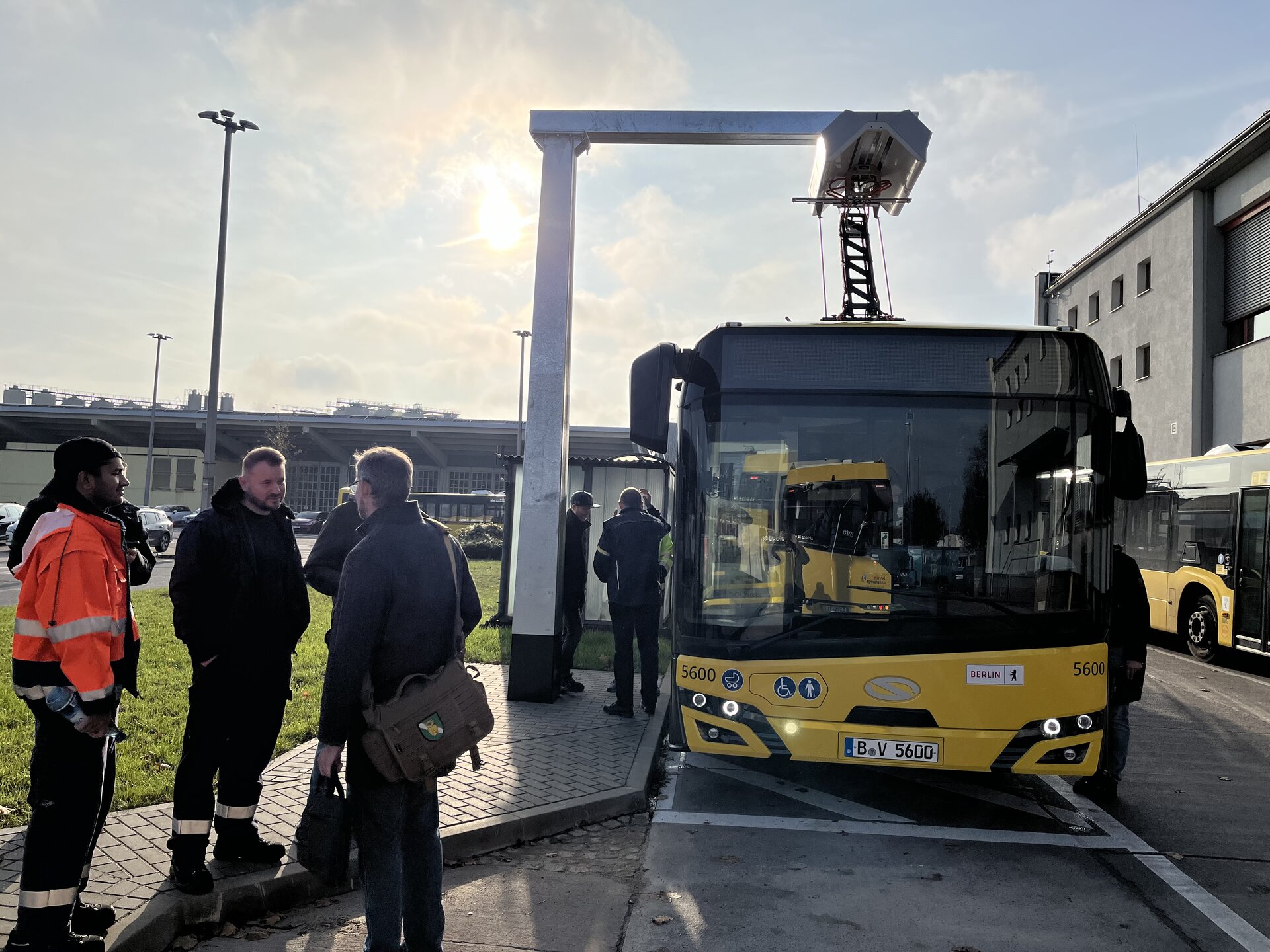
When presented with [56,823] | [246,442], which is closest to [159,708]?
[56,823]

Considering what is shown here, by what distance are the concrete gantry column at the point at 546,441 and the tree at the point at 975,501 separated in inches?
145

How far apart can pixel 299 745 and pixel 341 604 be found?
3.96 m

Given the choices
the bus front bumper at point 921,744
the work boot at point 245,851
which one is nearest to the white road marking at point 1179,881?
the bus front bumper at point 921,744

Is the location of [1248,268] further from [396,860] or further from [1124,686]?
[396,860]

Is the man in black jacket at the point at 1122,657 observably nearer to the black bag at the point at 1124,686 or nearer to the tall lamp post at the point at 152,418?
the black bag at the point at 1124,686

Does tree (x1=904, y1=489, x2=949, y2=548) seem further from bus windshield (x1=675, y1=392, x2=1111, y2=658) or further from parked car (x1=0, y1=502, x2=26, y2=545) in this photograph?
parked car (x1=0, y1=502, x2=26, y2=545)

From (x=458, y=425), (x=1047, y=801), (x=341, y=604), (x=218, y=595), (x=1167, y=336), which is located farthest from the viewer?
(x=458, y=425)

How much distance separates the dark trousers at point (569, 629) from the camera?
868 centimetres

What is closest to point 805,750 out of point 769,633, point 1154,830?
point 769,633

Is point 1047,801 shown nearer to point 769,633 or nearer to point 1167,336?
point 769,633

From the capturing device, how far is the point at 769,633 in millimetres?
5371

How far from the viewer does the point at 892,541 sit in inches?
210

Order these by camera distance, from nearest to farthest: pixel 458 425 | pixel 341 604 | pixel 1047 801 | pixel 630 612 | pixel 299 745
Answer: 1. pixel 341 604
2. pixel 1047 801
3. pixel 299 745
4. pixel 630 612
5. pixel 458 425

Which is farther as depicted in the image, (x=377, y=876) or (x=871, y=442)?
(x=871, y=442)
